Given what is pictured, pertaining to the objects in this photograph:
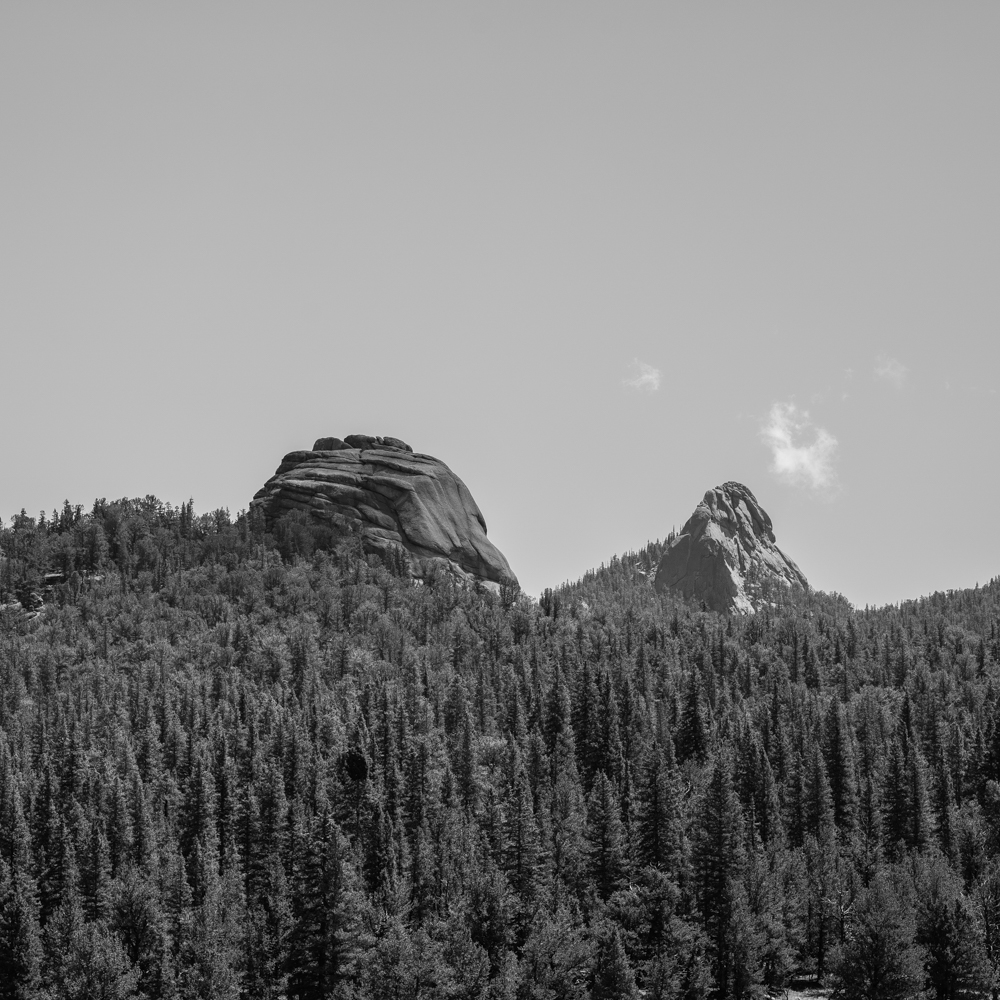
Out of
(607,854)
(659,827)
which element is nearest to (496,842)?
(607,854)

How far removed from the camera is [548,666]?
198m

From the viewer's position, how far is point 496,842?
123375 millimetres

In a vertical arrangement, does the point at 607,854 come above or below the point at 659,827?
below

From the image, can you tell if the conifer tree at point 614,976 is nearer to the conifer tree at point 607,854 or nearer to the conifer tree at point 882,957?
the conifer tree at point 882,957

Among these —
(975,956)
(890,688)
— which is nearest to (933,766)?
(890,688)

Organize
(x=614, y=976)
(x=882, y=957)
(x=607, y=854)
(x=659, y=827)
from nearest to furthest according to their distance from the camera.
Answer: (x=614, y=976) < (x=882, y=957) < (x=607, y=854) < (x=659, y=827)

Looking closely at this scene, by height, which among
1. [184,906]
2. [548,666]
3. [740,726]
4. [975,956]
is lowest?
[975,956]

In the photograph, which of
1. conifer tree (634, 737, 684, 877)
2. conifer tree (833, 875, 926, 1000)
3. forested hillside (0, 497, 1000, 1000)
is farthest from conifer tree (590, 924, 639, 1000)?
conifer tree (634, 737, 684, 877)

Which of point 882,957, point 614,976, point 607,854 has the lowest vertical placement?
point 882,957

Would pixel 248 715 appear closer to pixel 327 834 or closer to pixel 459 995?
pixel 327 834

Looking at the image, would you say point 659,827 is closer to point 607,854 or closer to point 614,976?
point 607,854

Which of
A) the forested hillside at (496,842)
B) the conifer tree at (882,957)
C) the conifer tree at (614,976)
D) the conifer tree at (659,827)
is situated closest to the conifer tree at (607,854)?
the forested hillside at (496,842)

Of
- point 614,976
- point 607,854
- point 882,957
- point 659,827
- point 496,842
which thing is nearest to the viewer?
point 614,976

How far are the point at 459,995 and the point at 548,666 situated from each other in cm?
10745
